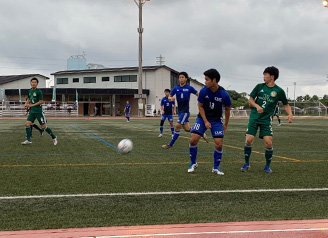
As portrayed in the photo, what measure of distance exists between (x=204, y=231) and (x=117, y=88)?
59546 millimetres

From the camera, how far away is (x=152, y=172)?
21.7 feet

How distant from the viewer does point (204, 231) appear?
334 centimetres

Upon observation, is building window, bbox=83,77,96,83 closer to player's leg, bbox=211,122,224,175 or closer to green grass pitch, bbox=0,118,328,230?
green grass pitch, bbox=0,118,328,230

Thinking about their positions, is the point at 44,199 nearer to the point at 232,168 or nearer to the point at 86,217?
the point at 86,217

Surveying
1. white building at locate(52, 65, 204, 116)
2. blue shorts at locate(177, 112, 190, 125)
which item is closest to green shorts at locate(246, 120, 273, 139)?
blue shorts at locate(177, 112, 190, 125)

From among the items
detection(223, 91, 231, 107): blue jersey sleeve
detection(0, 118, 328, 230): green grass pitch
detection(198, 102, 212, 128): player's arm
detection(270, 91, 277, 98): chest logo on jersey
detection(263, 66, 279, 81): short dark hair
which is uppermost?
detection(263, 66, 279, 81): short dark hair

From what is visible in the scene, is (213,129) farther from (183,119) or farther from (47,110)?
(47,110)

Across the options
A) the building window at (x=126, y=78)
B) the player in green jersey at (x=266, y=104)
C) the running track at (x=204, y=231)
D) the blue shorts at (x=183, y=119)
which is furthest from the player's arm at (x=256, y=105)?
the building window at (x=126, y=78)

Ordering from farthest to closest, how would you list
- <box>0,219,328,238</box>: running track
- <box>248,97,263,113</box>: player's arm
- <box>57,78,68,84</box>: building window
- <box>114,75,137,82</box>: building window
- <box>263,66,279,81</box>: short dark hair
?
<box>57,78,68,84</box>: building window, <box>114,75,137,82</box>: building window, <box>263,66,279,81</box>: short dark hair, <box>248,97,263,113</box>: player's arm, <box>0,219,328,238</box>: running track

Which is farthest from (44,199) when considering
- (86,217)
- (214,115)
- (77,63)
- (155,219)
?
(77,63)

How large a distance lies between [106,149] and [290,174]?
551cm

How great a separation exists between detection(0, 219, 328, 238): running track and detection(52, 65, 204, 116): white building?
55009 mm

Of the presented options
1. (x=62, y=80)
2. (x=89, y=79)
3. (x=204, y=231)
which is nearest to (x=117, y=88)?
(x=89, y=79)

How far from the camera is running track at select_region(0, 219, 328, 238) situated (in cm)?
322
